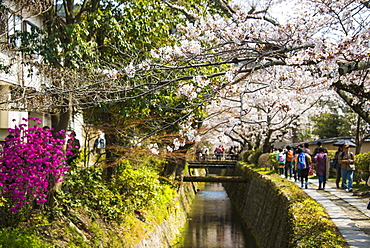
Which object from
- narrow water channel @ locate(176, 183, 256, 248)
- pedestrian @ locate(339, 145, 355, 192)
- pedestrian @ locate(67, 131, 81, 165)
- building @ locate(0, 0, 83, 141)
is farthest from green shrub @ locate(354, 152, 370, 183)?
building @ locate(0, 0, 83, 141)

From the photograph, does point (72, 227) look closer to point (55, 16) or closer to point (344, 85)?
point (55, 16)

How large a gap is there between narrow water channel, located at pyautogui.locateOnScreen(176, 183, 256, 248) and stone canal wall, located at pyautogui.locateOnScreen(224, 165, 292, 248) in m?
0.54

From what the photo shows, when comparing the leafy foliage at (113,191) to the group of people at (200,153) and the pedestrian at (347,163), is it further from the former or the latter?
the pedestrian at (347,163)

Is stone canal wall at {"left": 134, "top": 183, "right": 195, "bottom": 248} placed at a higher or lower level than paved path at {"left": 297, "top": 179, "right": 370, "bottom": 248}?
lower

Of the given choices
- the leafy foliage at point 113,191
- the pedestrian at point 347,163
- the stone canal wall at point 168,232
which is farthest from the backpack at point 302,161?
the stone canal wall at point 168,232

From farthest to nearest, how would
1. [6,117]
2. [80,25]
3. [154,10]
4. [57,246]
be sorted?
1. [6,117]
2. [154,10]
3. [80,25]
4. [57,246]

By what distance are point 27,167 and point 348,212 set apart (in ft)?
25.9

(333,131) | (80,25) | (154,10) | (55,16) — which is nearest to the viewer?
(80,25)

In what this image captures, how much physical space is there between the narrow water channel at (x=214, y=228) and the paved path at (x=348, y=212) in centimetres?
404

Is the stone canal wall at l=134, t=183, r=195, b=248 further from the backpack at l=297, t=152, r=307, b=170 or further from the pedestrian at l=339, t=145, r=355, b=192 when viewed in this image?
the pedestrian at l=339, t=145, r=355, b=192

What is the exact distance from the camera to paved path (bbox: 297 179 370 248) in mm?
7695

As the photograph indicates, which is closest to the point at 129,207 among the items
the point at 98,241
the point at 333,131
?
the point at 98,241

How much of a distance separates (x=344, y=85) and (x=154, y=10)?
6.84m

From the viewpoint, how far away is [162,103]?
12.4 meters
